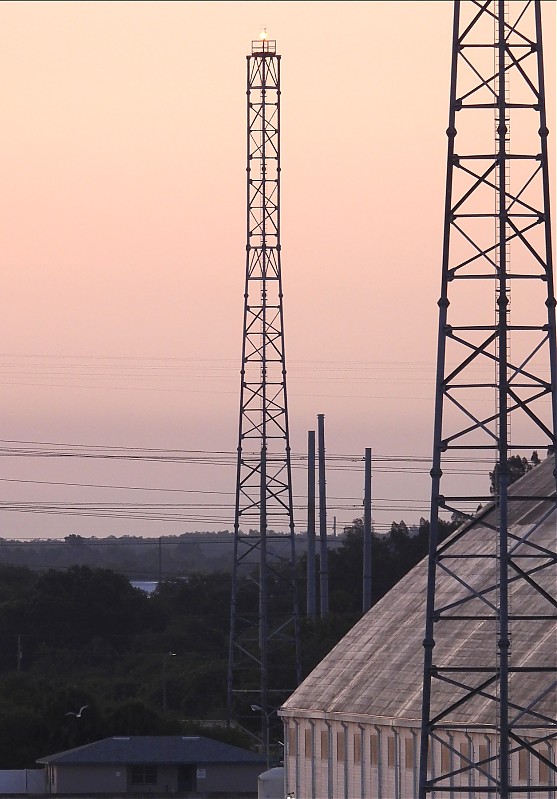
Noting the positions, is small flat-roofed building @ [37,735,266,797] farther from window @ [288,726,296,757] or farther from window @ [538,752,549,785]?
window @ [538,752,549,785]

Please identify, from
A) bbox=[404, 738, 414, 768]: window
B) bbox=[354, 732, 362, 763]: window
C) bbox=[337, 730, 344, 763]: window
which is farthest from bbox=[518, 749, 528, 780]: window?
bbox=[337, 730, 344, 763]: window

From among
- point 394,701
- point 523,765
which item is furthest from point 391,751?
point 523,765

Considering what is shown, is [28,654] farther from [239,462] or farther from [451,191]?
[451,191]

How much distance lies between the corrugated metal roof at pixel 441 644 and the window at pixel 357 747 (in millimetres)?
720

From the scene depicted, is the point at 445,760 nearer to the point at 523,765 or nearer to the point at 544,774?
the point at 523,765

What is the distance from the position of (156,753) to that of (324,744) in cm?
2043

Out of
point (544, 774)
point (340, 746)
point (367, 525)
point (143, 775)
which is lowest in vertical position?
point (143, 775)

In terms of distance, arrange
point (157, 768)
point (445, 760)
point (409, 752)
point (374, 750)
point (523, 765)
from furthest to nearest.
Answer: point (157, 768)
point (374, 750)
point (409, 752)
point (445, 760)
point (523, 765)

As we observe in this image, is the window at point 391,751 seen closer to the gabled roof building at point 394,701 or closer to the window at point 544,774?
the gabled roof building at point 394,701

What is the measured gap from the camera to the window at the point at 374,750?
58031 millimetres

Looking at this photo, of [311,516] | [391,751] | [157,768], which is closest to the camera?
[391,751]

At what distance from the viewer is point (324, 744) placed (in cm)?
6281

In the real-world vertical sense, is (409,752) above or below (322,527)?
below

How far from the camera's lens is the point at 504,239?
39.6 meters
